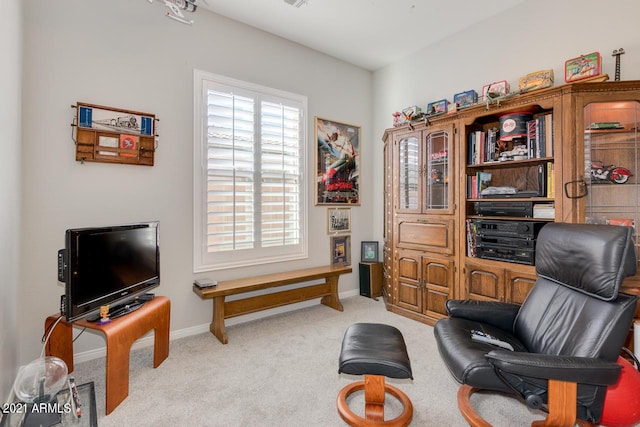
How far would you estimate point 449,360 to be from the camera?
66.6 inches

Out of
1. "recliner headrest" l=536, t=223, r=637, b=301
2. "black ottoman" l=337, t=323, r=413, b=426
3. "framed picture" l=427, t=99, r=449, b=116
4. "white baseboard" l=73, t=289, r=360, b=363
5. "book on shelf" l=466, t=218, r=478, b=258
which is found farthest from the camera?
"framed picture" l=427, t=99, r=449, b=116

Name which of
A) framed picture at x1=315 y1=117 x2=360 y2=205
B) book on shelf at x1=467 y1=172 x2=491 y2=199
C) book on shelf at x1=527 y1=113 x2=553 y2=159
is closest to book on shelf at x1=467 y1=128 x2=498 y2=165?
book on shelf at x1=467 y1=172 x2=491 y2=199

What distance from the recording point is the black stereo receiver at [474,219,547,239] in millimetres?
2576

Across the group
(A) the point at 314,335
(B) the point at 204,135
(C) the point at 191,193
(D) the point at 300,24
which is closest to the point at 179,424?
(A) the point at 314,335

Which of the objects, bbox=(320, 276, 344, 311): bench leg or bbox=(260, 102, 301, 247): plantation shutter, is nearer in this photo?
bbox=(260, 102, 301, 247): plantation shutter

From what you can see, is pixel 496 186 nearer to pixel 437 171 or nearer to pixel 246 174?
pixel 437 171

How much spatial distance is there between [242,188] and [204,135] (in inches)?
24.8

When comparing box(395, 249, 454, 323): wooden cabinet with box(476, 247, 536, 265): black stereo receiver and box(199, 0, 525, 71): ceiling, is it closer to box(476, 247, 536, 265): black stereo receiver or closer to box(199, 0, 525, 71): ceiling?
box(476, 247, 536, 265): black stereo receiver

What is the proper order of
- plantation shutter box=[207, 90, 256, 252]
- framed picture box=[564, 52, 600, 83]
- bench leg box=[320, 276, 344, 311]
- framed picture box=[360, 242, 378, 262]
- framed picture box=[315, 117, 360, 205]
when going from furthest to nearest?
framed picture box=[360, 242, 378, 262], framed picture box=[315, 117, 360, 205], bench leg box=[320, 276, 344, 311], plantation shutter box=[207, 90, 256, 252], framed picture box=[564, 52, 600, 83]

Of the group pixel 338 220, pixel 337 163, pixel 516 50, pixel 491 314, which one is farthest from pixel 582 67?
pixel 338 220

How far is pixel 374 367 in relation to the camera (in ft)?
5.38

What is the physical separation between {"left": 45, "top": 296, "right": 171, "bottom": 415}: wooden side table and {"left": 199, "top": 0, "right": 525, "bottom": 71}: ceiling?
107 inches

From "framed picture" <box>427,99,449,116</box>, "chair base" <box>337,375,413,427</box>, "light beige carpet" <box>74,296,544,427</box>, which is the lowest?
"light beige carpet" <box>74,296,544,427</box>

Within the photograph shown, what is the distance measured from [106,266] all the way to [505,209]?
10.4 feet
